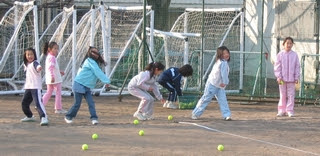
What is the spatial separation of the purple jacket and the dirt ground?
80 centimetres

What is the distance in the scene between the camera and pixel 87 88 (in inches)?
404

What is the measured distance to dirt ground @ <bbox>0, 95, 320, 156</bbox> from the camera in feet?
26.9

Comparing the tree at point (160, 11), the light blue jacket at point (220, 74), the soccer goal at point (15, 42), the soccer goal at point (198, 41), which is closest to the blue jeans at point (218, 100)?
the light blue jacket at point (220, 74)

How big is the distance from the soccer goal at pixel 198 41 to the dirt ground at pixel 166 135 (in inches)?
138

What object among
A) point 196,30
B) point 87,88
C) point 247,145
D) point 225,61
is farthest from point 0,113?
point 196,30

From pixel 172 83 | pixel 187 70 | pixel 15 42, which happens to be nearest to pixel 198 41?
pixel 172 83

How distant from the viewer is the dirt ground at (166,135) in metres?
8.20

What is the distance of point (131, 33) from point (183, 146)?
753 centimetres

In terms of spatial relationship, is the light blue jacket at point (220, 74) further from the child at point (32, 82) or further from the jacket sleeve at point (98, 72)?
the child at point (32, 82)

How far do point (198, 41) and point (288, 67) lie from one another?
657 centimetres

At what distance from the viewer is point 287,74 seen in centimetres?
1144

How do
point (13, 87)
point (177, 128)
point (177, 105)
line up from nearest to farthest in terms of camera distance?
point (177, 128) < point (177, 105) < point (13, 87)

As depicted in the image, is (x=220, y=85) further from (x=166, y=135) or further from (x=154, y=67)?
(x=166, y=135)

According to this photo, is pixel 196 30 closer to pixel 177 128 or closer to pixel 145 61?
pixel 145 61
